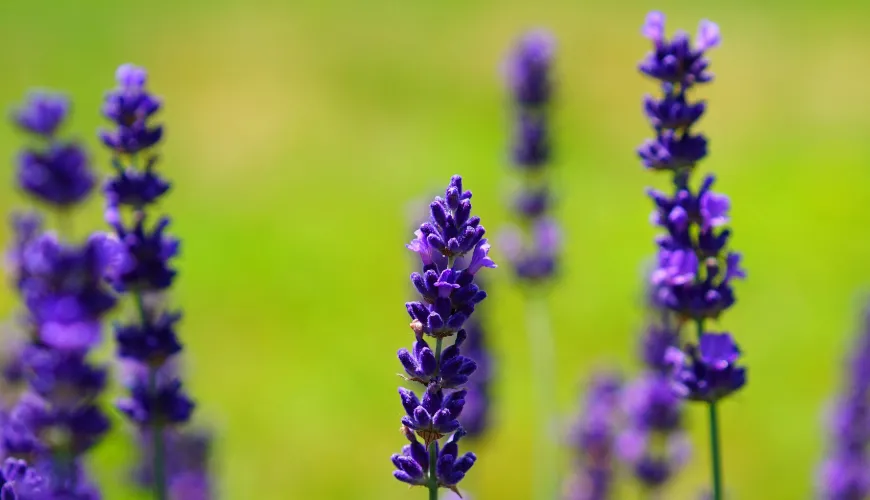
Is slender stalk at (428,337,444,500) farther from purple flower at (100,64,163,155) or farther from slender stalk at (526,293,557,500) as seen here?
slender stalk at (526,293,557,500)

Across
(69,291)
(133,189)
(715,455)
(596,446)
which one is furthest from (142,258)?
(596,446)

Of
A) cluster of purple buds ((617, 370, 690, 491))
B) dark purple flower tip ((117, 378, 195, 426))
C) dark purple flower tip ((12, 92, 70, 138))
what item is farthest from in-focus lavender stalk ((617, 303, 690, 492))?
dark purple flower tip ((12, 92, 70, 138))

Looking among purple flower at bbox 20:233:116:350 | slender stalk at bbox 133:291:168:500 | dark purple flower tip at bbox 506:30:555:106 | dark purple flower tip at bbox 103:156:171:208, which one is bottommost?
slender stalk at bbox 133:291:168:500

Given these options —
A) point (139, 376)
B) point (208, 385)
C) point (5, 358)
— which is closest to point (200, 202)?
point (208, 385)

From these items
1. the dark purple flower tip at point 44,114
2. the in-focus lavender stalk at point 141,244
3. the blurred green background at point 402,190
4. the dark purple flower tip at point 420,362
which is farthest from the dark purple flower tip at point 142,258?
the blurred green background at point 402,190

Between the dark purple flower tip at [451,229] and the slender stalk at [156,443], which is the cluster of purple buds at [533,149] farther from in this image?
the dark purple flower tip at [451,229]

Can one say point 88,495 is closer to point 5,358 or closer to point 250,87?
point 5,358
